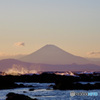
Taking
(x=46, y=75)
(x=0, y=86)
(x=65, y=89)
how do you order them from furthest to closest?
(x=46, y=75), (x=0, y=86), (x=65, y=89)

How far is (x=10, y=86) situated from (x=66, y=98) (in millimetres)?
38917

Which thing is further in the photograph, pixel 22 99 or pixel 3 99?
pixel 3 99

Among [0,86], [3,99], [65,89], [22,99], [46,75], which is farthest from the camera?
[46,75]

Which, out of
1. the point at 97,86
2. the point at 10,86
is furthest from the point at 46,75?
the point at 97,86

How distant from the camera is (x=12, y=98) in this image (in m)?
52.8

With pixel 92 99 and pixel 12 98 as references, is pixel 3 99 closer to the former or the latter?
pixel 12 98

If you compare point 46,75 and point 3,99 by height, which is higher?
point 46,75

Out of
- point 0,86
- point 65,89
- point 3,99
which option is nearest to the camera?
point 3,99

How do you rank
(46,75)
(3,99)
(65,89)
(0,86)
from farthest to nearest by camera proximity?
(46,75), (0,86), (65,89), (3,99)

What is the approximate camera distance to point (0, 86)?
98375mm

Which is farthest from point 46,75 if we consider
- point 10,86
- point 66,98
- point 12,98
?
point 12,98

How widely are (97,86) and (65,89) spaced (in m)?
8.13

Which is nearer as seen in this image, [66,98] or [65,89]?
[66,98]

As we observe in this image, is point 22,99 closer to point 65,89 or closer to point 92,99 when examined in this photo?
point 92,99
